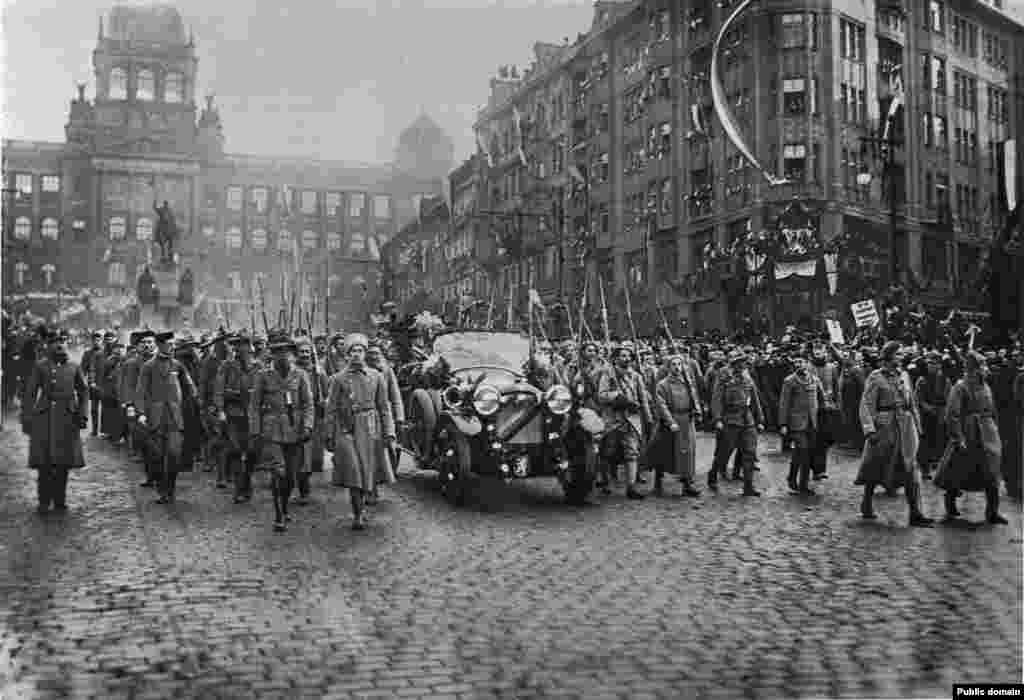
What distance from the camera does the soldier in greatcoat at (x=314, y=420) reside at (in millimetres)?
11453

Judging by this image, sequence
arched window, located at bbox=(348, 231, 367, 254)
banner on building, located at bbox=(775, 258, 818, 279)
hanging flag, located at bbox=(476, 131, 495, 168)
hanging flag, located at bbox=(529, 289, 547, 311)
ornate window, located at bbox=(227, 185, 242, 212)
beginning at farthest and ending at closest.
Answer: banner on building, located at bbox=(775, 258, 818, 279) → arched window, located at bbox=(348, 231, 367, 254) → ornate window, located at bbox=(227, 185, 242, 212) → hanging flag, located at bbox=(476, 131, 495, 168) → hanging flag, located at bbox=(529, 289, 547, 311)

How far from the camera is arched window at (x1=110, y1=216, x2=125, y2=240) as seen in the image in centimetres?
3022

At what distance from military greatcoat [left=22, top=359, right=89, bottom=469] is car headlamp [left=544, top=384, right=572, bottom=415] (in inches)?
201

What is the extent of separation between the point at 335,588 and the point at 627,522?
3.95m

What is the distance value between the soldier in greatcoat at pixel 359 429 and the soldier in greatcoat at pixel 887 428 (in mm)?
5132

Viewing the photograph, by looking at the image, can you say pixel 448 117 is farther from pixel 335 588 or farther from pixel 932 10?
pixel 932 10

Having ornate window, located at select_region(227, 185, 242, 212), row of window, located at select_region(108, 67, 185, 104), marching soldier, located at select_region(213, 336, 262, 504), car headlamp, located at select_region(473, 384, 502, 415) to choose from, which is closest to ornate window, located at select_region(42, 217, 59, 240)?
ornate window, located at select_region(227, 185, 242, 212)

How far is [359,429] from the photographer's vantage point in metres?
9.91

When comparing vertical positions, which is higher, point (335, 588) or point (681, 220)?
point (681, 220)

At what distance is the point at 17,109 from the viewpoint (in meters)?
8.46

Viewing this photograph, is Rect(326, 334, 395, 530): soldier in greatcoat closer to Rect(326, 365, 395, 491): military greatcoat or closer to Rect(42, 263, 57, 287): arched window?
Rect(326, 365, 395, 491): military greatcoat

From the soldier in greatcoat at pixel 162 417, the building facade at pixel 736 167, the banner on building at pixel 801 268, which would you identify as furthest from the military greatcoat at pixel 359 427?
the banner on building at pixel 801 268

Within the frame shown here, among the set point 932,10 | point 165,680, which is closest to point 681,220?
point 932,10

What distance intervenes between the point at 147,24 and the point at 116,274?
26086mm
